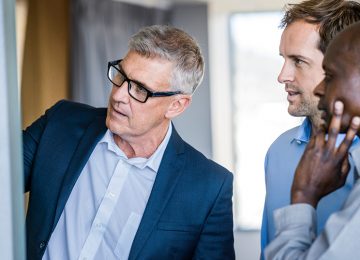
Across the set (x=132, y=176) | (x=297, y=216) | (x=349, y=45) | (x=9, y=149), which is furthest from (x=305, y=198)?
(x=132, y=176)

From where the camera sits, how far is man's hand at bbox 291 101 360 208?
1335mm

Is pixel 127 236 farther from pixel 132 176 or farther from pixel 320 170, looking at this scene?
pixel 320 170

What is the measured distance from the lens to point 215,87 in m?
5.48

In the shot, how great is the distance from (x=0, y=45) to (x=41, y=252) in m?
1.04

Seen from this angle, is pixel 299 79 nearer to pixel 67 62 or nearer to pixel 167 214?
pixel 167 214

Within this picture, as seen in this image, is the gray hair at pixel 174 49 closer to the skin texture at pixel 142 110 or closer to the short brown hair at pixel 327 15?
the skin texture at pixel 142 110

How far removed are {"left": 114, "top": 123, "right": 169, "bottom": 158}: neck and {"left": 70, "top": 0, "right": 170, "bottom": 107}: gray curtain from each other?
2360mm

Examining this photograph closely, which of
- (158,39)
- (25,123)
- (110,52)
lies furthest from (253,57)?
(158,39)

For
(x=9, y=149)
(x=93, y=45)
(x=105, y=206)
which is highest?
(x=93, y=45)

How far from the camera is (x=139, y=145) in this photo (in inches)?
90.3

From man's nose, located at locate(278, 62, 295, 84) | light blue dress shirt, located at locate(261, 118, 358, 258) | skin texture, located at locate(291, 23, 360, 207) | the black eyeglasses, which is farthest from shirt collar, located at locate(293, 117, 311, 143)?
skin texture, located at locate(291, 23, 360, 207)

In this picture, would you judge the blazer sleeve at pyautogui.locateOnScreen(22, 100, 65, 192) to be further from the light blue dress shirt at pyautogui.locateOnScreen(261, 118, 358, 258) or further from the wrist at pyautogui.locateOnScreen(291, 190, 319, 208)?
the wrist at pyautogui.locateOnScreen(291, 190, 319, 208)

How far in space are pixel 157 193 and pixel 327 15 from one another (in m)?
0.76

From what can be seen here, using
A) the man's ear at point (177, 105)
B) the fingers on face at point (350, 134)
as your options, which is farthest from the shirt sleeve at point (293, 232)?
the man's ear at point (177, 105)
